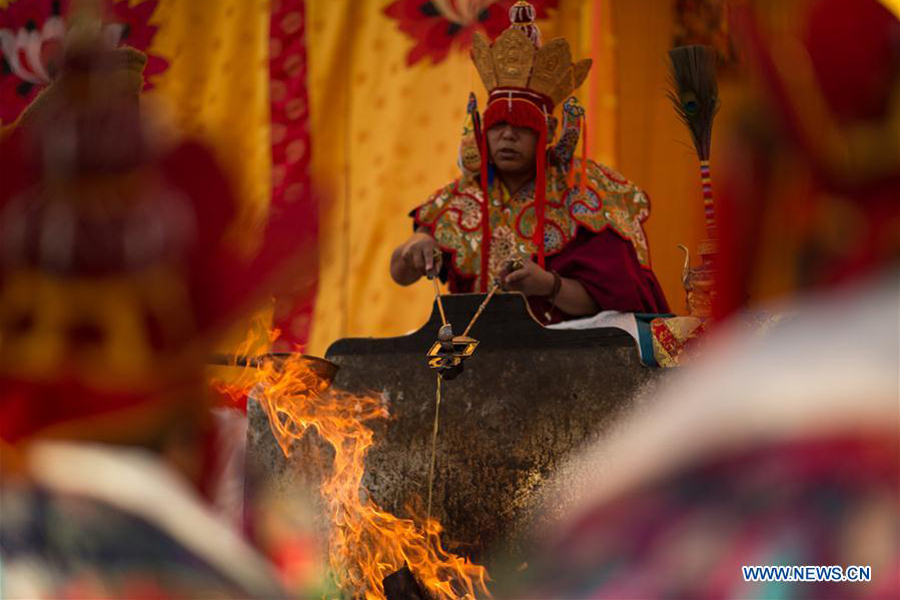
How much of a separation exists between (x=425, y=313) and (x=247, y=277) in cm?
430

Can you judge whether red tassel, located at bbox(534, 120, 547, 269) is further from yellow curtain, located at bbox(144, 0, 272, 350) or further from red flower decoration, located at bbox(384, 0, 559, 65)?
yellow curtain, located at bbox(144, 0, 272, 350)

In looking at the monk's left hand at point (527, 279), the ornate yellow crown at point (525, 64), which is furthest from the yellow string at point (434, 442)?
the ornate yellow crown at point (525, 64)

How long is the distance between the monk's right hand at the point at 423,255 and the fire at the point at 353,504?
409 mm

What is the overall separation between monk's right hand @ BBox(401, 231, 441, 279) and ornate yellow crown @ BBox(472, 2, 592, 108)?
51 cm

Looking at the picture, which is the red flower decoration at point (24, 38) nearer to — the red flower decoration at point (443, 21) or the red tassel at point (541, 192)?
the red flower decoration at point (443, 21)

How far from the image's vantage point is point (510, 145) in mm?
3174

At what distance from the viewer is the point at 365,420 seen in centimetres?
285

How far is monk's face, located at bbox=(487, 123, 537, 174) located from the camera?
3.18 metres

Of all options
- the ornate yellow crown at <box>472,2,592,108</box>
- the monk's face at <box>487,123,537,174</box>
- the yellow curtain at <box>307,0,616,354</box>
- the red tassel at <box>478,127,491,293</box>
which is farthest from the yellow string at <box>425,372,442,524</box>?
the yellow curtain at <box>307,0,616,354</box>

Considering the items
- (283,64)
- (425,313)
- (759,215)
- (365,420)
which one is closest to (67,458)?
(759,215)

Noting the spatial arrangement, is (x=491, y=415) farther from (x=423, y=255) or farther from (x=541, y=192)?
(x=541, y=192)

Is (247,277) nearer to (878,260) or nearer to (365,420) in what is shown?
(878,260)

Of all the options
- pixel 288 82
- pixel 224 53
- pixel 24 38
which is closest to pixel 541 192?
pixel 288 82

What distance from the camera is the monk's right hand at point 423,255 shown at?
120 inches
